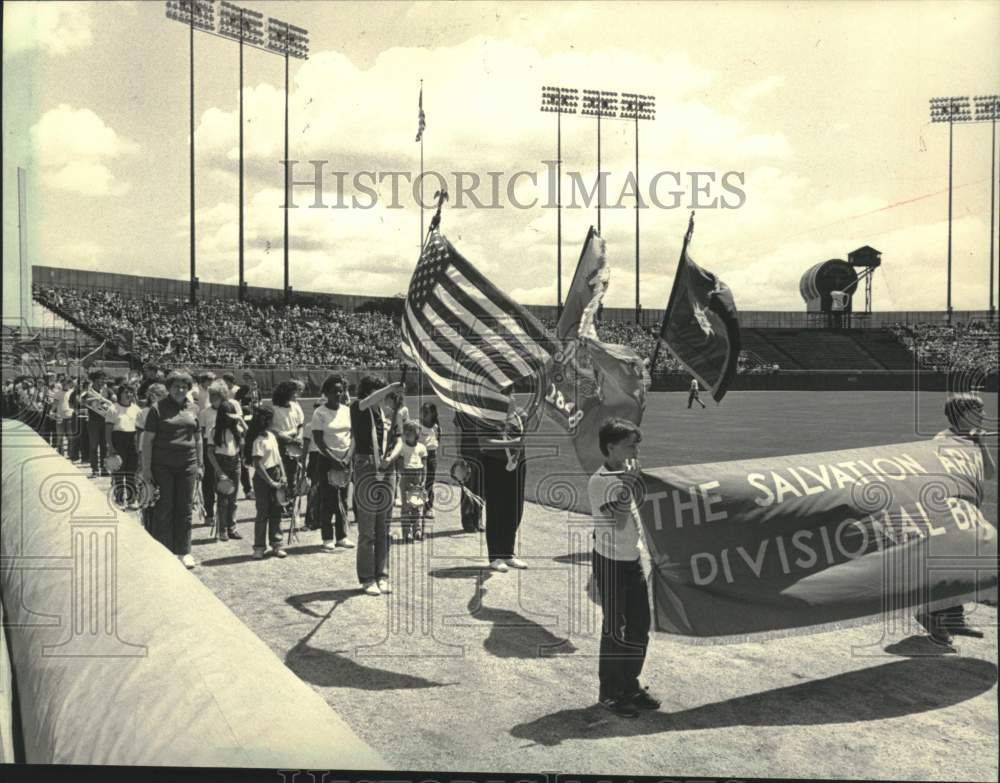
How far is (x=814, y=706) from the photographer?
4078 mm

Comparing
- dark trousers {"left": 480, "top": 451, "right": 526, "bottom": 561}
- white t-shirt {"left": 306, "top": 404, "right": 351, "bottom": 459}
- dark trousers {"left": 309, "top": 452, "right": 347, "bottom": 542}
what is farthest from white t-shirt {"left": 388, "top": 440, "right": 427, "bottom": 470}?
dark trousers {"left": 480, "top": 451, "right": 526, "bottom": 561}

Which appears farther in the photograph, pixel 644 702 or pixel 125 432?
pixel 125 432

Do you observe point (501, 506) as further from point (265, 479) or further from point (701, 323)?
point (701, 323)

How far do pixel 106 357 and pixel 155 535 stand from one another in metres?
25.5

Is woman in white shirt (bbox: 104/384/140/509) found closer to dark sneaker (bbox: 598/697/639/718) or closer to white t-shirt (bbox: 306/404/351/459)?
white t-shirt (bbox: 306/404/351/459)

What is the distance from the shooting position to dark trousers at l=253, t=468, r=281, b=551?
7207 mm

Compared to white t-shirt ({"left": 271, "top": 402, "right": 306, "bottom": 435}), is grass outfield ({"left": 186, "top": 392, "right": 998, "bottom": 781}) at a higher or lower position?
lower

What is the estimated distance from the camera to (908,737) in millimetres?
3701

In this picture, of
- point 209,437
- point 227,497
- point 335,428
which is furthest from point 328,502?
point 209,437

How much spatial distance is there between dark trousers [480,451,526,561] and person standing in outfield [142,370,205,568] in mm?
2529

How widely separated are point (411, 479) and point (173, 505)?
8.60 ft

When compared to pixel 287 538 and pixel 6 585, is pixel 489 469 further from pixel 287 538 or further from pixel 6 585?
pixel 6 585

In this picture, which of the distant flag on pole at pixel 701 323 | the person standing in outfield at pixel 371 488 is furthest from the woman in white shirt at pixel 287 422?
the distant flag on pole at pixel 701 323

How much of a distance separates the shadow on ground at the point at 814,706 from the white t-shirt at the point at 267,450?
4.16 m
